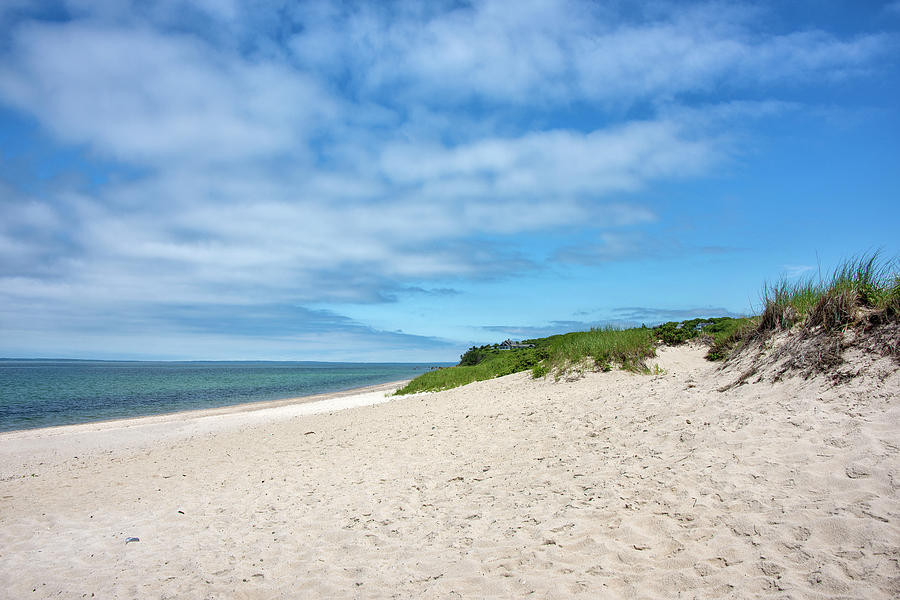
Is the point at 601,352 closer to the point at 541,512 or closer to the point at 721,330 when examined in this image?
the point at 721,330

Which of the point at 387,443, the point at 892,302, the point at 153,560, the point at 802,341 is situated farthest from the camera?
the point at 387,443

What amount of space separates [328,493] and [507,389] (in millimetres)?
9615

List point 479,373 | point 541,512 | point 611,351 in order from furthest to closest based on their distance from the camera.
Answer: point 479,373 < point 611,351 < point 541,512

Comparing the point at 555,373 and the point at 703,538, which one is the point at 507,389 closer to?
the point at 555,373

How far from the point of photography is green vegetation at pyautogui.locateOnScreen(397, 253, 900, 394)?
7566 millimetres

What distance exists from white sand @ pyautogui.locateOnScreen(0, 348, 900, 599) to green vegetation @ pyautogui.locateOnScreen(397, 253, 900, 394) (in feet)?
4.55

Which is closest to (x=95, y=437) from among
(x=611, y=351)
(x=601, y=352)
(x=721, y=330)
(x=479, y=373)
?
(x=479, y=373)

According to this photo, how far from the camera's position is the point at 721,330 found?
58.7ft

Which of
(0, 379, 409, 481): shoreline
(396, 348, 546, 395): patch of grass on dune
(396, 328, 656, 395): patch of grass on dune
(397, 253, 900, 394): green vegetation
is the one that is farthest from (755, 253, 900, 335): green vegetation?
(0, 379, 409, 481): shoreline

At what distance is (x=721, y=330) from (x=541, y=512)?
15.0 m

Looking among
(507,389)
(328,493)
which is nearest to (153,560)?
(328,493)

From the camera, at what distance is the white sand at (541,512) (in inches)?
169

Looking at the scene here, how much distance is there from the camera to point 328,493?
810 cm

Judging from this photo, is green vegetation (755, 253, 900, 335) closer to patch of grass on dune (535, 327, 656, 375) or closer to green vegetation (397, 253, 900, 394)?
green vegetation (397, 253, 900, 394)
